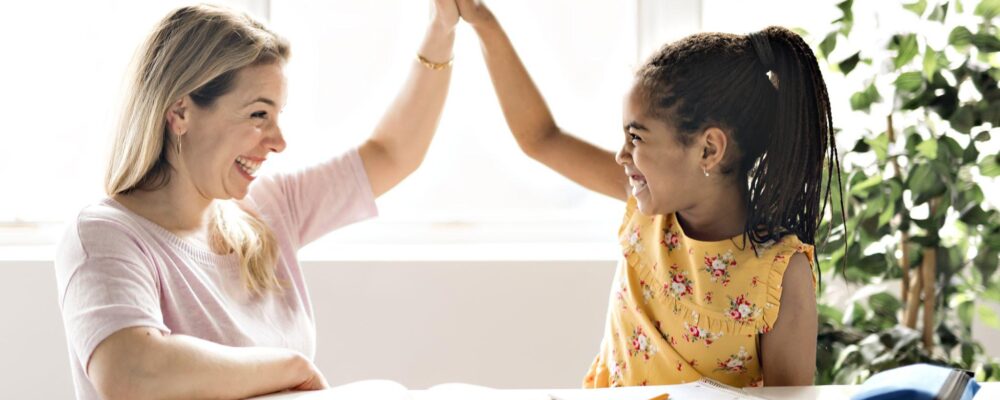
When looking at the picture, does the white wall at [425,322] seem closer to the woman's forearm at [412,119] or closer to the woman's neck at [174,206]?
the woman's forearm at [412,119]

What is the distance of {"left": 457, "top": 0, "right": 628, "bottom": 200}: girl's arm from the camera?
167cm

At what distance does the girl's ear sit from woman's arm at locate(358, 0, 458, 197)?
1.63ft

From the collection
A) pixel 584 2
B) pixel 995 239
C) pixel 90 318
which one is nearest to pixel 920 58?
pixel 995 239

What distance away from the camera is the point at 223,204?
1.63 meters

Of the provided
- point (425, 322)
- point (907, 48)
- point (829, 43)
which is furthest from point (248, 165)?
point (907, 48)

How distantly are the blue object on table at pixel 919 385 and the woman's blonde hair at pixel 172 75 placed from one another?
899 mm

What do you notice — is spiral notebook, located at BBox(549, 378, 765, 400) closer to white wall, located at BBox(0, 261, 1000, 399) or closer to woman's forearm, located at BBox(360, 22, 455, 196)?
woman's forearm, located at BBox(360, 22, 455, 196)

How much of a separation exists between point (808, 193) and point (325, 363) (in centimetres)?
137

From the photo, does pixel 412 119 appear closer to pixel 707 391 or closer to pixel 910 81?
pixel 707 391

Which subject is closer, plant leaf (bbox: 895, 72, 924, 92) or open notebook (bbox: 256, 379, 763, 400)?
open notebook (bbox: 256, 379, 763, 400)

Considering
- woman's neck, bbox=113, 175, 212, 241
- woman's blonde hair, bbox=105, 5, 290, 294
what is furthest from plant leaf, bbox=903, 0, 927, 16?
woman's neck, bbox=113, 175, 212, 241

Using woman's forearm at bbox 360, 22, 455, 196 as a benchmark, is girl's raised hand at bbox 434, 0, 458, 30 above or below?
above

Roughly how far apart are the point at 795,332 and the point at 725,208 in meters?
0.21

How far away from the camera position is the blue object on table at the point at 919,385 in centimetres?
111
